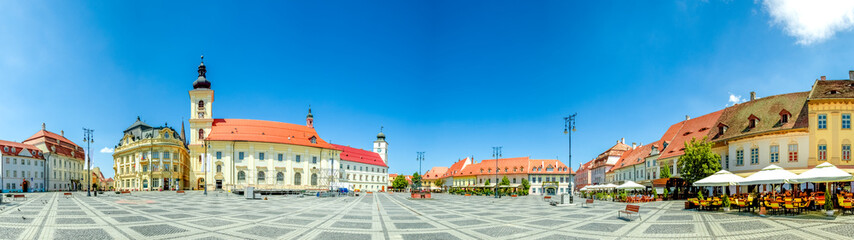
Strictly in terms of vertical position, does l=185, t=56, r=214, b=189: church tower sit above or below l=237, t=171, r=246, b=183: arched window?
above

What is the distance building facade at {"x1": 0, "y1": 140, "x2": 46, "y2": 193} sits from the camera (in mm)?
72438

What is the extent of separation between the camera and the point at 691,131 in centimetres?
4503

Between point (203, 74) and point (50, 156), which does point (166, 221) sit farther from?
point (50, 156)

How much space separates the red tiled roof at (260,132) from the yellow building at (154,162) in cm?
791

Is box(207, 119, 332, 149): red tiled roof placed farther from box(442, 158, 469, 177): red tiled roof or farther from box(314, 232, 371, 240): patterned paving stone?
box(314, 232, 371, 240): patterned paving stone

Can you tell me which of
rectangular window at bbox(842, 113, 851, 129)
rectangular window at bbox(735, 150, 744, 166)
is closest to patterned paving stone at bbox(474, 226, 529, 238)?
rectangular window at bbox(842, 113, 851, 129)

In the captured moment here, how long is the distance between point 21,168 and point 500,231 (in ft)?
308

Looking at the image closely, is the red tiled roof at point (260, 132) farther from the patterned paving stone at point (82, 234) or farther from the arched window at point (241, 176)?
the patterned paving stone at point (82, 234)

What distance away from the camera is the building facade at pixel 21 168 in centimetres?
7244

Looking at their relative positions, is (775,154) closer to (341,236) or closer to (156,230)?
(341,236)

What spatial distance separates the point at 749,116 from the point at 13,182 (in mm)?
102206

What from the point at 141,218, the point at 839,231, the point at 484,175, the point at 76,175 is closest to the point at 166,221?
the point at 141,218

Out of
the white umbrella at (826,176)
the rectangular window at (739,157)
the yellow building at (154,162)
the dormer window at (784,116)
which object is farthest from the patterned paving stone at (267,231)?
the yellow building at (154,162)

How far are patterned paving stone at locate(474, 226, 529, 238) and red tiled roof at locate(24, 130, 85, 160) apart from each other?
9737 cm
